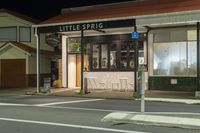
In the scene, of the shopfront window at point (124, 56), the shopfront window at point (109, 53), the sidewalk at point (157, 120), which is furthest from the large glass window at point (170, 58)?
the sidewalk at point (157, 120)

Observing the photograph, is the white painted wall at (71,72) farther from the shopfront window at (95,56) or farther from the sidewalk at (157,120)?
the sidewalk at (157,120)

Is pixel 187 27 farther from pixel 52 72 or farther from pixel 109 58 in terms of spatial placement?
pixel 52 72

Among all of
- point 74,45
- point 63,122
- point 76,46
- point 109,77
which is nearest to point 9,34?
point 74,45

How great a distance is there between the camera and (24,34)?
35.5 metres

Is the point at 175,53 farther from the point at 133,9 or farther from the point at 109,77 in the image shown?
the point at 109,77

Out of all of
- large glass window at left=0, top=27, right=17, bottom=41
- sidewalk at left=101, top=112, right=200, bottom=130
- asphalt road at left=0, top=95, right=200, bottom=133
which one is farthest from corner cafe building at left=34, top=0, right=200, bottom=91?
sidewalk at left=101, top=112, right=200, bottom=130

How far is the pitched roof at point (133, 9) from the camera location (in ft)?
78.0

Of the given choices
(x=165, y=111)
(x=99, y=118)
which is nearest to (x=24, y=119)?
(x=99, y=118)

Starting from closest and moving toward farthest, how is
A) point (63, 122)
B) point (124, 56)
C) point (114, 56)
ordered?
point (63, 122) → point (124, 56) → point (114, 56)

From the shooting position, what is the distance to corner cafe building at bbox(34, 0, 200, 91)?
943 inches

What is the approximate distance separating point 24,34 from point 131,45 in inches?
432

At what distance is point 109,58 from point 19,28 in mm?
9686

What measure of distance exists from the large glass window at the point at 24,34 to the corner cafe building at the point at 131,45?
553 centimetres

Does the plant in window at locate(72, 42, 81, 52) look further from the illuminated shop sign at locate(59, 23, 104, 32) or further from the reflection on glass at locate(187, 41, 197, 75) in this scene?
the reflection on glass at locate(187, 41, 197, 75)
